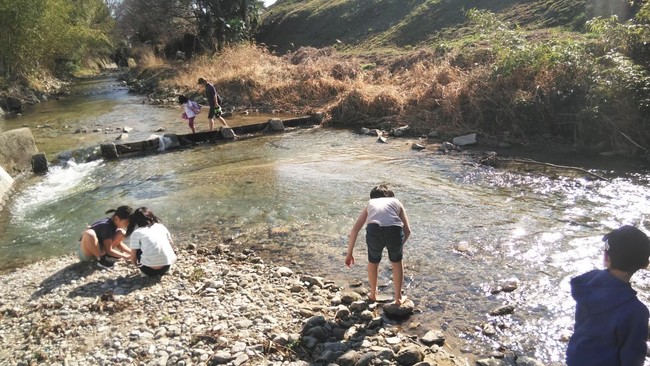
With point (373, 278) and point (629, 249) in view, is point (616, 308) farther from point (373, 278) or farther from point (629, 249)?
point (373, 278)

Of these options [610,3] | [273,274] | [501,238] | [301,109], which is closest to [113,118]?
[301,109]

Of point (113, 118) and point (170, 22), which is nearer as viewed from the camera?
point (113, 118)

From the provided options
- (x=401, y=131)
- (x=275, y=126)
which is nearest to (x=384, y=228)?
(x=401, y=131)

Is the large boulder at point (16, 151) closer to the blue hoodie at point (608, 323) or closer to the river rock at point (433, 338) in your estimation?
the river rock at point (433, 338)

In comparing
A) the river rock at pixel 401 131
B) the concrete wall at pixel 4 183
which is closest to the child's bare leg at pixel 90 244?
the concrete wall at pixel 4 183

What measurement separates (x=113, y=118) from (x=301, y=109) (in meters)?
8.86

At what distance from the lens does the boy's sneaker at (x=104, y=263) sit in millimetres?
6922

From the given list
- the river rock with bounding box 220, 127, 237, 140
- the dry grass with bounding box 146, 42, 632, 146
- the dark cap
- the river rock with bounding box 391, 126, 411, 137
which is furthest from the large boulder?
the dark cap

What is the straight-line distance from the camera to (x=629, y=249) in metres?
3.01

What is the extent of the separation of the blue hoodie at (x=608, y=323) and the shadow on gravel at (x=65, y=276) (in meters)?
6.24

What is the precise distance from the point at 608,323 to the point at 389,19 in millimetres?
32798

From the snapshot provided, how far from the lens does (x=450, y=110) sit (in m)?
15.0

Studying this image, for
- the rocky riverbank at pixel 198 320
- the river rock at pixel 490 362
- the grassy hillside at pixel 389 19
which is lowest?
the river rock at pixel 490 362

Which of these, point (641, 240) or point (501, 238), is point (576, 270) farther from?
point (641, 240)
